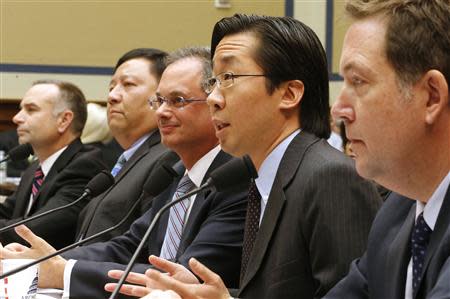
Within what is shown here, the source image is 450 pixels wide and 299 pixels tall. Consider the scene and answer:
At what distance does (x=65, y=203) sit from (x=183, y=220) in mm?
1457

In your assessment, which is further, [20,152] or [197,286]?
[20,152]

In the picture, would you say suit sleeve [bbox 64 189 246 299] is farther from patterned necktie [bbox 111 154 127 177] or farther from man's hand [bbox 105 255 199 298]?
patterned necktie [bbox 111 154 127 177]

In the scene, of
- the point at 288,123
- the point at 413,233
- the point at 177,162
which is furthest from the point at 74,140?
the point at 413,233

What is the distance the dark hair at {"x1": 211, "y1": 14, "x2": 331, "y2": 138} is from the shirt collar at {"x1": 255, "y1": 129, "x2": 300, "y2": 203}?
0.31 feet

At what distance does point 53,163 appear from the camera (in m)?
4.41

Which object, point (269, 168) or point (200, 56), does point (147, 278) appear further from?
point (200, 56)

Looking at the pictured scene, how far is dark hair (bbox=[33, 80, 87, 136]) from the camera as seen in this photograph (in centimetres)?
468

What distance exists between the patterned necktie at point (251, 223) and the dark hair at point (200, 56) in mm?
704

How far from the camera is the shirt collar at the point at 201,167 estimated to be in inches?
111

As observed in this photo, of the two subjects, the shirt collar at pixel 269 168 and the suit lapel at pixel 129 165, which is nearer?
the shirt collar at pixel 269 168

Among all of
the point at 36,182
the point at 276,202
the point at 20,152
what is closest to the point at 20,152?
the point at 20,152

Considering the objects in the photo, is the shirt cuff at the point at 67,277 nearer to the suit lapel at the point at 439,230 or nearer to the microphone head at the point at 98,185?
the microphone head at the point at 98,185

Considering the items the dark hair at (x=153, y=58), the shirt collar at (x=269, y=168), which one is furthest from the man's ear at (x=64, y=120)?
the shirt collar at (x=269, y=168)

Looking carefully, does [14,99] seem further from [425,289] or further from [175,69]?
[425,289]
